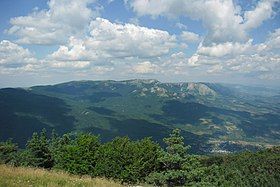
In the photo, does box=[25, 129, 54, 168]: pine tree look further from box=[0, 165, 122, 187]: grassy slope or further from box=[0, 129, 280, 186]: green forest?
box=[0, 165, 122, 187]: grassy slope

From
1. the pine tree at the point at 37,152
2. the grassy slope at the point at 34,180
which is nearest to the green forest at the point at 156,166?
the grassy slope at the point at 34,180

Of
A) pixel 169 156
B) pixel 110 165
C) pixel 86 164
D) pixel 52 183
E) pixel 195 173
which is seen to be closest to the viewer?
pixel 52 183

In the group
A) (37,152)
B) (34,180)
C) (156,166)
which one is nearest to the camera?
(34,180)

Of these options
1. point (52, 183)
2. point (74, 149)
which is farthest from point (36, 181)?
point (74, 149)

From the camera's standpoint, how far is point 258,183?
2222 centimetres

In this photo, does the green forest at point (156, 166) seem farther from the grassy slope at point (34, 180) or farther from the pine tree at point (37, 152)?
the pine tree at point (37, 152)

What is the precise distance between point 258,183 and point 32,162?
44.2 meters

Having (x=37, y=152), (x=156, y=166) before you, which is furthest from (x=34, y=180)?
(x=37, y=152)

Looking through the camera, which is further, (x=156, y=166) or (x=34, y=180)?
(x=156, y=166)

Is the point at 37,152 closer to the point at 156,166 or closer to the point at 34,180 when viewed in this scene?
the point at 156,166

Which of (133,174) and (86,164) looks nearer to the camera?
(133,174)

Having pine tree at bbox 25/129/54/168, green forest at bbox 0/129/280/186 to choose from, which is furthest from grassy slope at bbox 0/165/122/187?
pine tree at bbox 25/129/54/168

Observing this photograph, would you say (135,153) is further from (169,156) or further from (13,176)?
(13,176)

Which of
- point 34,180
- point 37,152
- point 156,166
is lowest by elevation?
point 37,152
